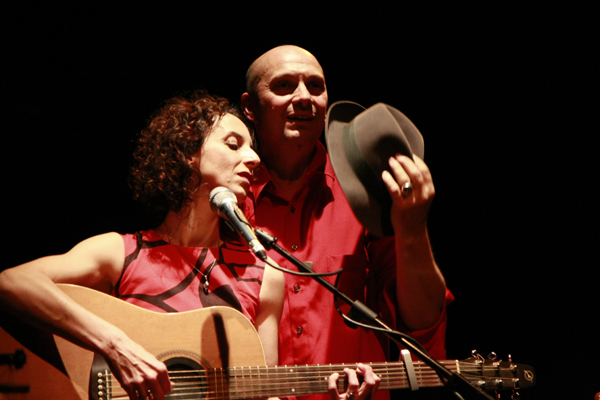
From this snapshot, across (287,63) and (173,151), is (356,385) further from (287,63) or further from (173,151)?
(287,63)

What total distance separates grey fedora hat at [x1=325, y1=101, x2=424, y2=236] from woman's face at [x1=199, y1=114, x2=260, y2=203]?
0.37 m

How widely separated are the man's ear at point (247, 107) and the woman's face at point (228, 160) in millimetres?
401

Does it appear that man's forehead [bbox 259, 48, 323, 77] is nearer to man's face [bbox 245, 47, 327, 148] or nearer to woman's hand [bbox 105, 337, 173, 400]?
man's face [bbox 245, 47, 327, 148]

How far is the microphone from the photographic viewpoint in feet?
4.88

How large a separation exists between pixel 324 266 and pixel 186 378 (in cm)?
83

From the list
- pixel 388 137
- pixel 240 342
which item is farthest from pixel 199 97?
pixel 240 342

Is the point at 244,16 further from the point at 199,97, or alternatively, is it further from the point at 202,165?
the point at 202,165

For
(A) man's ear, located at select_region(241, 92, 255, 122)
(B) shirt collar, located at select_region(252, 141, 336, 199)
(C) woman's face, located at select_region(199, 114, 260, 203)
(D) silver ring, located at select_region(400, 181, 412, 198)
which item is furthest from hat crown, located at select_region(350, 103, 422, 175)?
(A) man's ear, located at select_region(241, 92, 255, 122)

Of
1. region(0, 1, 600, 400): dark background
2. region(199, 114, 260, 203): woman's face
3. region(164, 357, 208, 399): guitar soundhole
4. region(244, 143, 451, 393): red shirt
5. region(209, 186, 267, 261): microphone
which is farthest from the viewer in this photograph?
region(0, 1, 600, 400): dark background

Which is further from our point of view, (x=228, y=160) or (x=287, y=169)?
(x=287, y=169)

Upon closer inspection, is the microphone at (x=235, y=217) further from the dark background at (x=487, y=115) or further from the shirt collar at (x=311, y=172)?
the dark background at (x=487, y=115)

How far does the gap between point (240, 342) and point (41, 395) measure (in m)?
0.67

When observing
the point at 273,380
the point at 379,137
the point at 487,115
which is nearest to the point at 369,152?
the point at 379,137

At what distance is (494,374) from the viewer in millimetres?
2311
